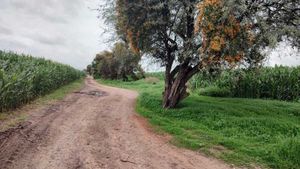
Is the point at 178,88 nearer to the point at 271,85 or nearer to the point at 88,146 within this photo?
the point at 88,146

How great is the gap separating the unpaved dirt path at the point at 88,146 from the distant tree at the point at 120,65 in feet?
97.2

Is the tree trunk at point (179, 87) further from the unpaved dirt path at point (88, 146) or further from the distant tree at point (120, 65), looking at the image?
the distant tree at point (120, 65)

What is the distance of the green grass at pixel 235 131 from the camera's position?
871 centimetres

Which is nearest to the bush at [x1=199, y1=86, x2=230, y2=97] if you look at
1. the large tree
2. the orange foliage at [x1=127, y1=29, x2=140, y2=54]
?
the large tree

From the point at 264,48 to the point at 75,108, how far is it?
27.8 ft

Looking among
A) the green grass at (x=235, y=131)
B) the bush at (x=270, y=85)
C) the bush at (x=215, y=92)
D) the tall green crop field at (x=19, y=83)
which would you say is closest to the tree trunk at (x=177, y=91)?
the green grass at (x=235, y=131)

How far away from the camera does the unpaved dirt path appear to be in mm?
7359

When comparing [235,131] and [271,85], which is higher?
[271,85]

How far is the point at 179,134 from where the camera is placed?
10820 mm

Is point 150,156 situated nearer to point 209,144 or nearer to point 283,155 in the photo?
point 209,144

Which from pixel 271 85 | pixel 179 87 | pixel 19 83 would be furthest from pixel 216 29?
pixel 271 85

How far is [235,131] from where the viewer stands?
11.1m

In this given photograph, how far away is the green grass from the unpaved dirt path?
700 mm

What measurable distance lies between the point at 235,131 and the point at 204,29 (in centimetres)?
401
